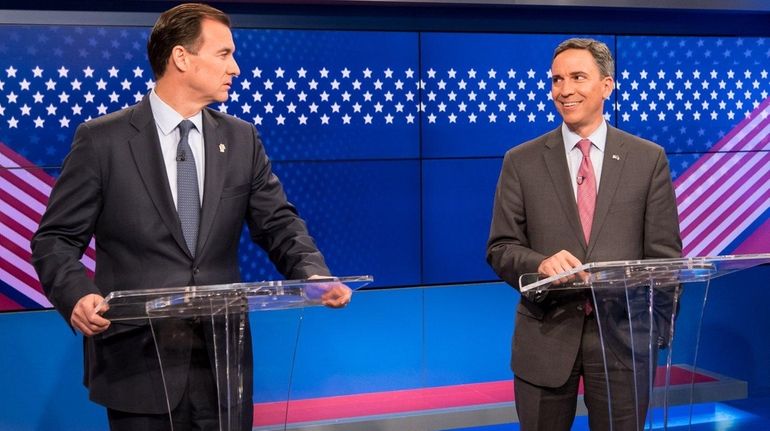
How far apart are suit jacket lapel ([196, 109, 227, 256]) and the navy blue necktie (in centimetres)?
2

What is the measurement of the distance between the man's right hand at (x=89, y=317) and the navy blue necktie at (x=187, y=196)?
31 centimetres

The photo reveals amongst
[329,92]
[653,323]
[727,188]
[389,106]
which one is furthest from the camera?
[727,188]

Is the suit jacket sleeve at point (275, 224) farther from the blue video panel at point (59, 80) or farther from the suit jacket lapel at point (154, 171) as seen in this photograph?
the blue video panel at point (59, 80)

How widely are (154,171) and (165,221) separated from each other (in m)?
0.13

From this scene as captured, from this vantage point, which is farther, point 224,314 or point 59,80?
point 59,80

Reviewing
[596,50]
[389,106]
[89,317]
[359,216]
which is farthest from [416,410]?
[89,317]

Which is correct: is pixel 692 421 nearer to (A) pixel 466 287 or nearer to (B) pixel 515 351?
(B) pixel 515 351

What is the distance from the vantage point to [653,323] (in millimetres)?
2371

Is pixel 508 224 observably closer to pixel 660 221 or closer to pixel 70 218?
pixel 660 221

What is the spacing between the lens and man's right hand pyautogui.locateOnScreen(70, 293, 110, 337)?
2164 mm

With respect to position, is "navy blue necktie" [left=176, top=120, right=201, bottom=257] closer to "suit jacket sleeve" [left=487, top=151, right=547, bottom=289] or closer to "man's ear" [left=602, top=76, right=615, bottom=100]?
"suit jacket sleeve" [left=487, top=151, right=547, bottom=289]

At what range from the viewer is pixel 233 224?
2.56 meters

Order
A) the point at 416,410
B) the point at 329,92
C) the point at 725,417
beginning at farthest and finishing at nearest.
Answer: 1. the point at 329,92
2. the point at 416,410
3. the point at 725,417

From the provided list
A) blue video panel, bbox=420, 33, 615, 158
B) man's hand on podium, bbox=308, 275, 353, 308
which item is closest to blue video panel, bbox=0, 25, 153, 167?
blue video panel, bbox=420, 33, 615, 158
